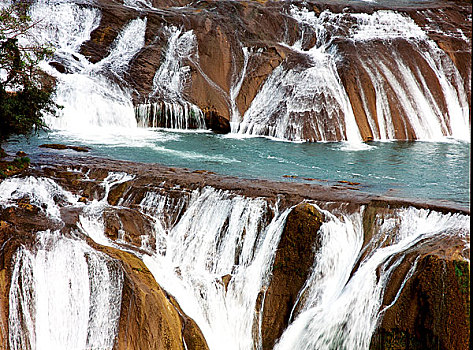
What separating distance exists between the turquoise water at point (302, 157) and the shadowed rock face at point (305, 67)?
4.39 ft

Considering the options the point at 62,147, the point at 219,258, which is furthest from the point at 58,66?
the point at 219,258

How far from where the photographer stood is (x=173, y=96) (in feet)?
65.2

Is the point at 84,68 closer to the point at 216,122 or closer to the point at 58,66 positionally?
the point at 58,66

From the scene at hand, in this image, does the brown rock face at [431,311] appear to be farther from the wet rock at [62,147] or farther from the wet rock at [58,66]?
the wet rock at [58,66]

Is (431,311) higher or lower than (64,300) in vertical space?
higher

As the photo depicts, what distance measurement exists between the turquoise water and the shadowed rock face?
4.39ft

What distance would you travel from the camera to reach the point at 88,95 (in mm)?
18781

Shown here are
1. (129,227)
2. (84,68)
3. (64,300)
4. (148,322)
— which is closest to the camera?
(148,322)

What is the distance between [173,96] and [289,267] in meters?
11.7

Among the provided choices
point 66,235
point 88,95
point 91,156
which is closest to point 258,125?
point 88,95

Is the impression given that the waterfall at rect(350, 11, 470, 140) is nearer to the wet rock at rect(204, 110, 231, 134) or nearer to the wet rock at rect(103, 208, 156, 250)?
the wet rock at rect(204, 110, 231, 134)

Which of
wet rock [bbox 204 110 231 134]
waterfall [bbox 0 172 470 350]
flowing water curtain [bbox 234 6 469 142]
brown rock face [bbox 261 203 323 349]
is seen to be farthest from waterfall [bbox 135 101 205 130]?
brown rock face [bbox 261 203 323 349]

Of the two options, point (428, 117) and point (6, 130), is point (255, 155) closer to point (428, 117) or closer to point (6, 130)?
point (6, 130)

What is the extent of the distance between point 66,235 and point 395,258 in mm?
5348
